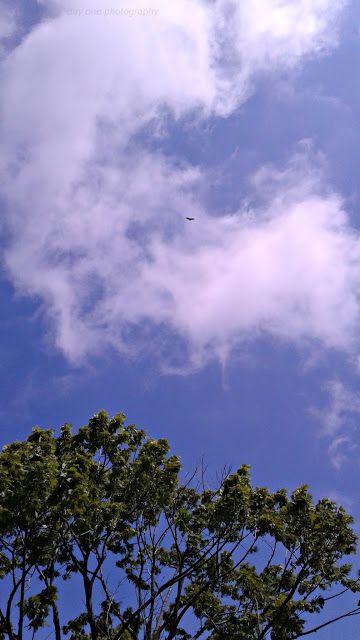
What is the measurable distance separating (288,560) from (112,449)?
717cm

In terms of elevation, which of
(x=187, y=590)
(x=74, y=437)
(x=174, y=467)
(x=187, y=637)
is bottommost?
(x=187, y=637)

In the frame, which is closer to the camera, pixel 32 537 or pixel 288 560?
pixel 32 537

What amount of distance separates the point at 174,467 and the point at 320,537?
5439mm

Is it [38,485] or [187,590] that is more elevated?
[38,485]

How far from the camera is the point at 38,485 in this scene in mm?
13445

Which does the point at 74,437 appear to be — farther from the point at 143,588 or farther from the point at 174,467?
the point at 143,588

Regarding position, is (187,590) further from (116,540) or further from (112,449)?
(112,449)

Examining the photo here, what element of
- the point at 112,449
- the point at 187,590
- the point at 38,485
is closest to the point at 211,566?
the point at 187,590

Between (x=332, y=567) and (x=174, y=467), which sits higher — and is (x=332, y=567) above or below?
below

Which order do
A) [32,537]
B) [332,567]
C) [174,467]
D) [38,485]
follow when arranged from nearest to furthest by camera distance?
1. [38,485]
2. [32,537]
3. [174,467]
4. [332,567]

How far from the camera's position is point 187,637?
17.5 m

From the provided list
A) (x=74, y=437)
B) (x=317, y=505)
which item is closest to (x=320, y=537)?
(x=317, y=505)

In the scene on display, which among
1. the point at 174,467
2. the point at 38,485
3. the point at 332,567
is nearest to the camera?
the point at 38,485

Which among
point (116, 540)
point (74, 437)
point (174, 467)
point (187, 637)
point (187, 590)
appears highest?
point (74, 437)
